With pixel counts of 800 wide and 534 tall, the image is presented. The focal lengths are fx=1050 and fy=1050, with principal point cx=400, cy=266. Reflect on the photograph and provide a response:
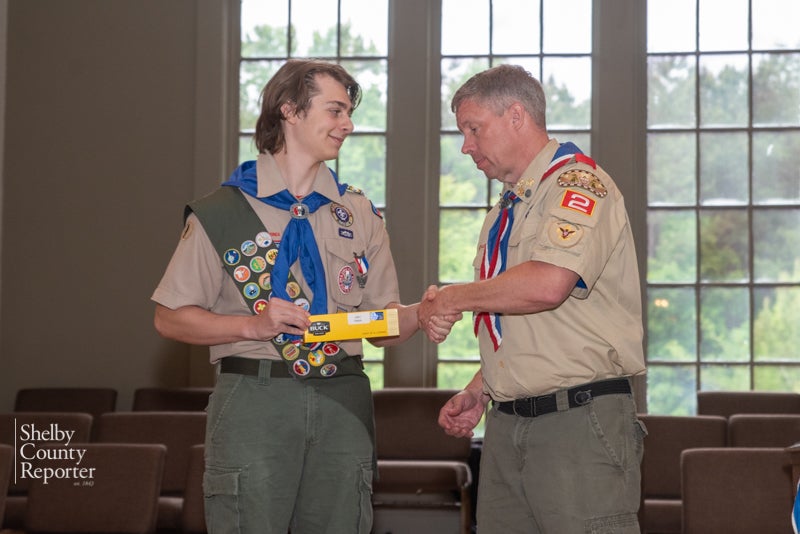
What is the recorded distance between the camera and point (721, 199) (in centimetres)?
693

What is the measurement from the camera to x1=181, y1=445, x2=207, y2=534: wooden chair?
172 inches

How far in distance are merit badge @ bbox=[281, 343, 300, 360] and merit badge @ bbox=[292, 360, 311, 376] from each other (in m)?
0.02

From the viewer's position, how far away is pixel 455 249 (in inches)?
279

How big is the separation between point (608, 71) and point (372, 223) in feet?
14.8

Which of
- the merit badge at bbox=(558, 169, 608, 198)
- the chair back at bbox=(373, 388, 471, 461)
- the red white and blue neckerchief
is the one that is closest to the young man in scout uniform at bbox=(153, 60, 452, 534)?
the red white and blue neckerchief

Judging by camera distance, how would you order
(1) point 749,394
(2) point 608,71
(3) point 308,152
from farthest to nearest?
(2) point 608,71 < (1) point 749,394 < (3) point 308,152

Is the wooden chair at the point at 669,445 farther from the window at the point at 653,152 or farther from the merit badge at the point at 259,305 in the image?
the merit badge at the point at 259,305

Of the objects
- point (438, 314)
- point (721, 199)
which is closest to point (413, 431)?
point (721, 199)

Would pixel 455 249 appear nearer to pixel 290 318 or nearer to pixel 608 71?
pixel 608 71

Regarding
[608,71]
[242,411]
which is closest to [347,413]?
[242,411]

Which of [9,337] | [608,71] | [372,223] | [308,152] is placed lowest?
[9,337]

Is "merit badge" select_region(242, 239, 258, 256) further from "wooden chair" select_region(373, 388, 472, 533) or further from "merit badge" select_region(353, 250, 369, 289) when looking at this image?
"wooden chair" select_region(373, 388, 472, 533)

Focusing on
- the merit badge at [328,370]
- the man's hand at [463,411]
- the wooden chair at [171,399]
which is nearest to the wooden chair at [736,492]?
the man's hand at [463,411]

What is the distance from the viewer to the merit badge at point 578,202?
8.32ft
